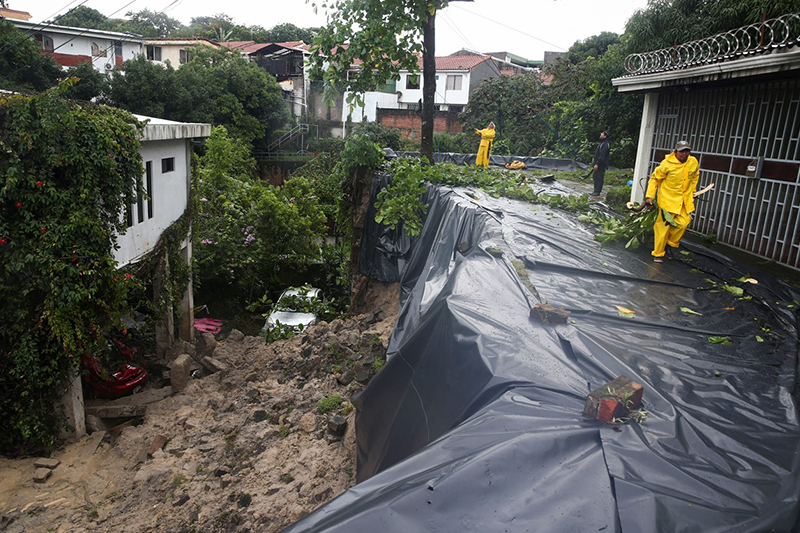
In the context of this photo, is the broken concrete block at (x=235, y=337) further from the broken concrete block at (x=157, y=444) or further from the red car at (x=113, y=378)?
the broken concrete block at (x=157, y=444)

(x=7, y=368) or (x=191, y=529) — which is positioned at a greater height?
(x=7, y=368)

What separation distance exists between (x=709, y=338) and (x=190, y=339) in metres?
11.3

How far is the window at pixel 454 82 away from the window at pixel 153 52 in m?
20.3

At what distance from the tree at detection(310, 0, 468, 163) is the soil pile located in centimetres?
492

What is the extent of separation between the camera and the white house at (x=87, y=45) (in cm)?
2948

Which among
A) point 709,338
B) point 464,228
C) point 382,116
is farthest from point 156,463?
point 382,116

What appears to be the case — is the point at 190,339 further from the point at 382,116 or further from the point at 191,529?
the point at 382,116

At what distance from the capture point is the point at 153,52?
3900 centimetres

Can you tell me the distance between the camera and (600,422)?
120 inches

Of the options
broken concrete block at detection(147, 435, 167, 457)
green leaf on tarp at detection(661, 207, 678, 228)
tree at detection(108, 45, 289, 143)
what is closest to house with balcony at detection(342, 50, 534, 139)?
tree at detection(108, 45, 289, 143)

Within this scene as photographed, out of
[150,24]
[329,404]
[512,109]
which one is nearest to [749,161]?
[329,404]

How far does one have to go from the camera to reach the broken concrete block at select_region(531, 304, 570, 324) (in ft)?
14.5

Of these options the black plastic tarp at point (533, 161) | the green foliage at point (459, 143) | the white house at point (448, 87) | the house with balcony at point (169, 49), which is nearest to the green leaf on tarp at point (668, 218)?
the black plastic tarp at point (533, 161)

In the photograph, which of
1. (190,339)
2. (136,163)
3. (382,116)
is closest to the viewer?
(136,163)
